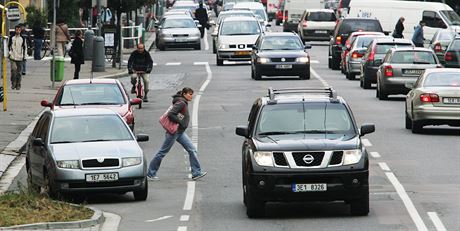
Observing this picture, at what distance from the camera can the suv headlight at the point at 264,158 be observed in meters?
18.3

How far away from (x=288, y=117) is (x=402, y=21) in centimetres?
4622

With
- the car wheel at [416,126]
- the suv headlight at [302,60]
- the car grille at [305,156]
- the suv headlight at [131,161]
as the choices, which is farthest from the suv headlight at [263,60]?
the car grille at [305,156]

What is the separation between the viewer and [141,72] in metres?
39.6

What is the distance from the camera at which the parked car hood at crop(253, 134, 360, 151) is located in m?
18.2

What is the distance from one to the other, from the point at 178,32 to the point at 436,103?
136 ft

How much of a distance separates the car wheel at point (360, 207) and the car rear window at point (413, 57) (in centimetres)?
2133

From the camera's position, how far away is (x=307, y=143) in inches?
723

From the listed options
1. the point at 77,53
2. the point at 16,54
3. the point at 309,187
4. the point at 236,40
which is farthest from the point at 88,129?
the point at 236,40

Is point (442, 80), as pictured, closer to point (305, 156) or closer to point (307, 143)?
point (307, 143)

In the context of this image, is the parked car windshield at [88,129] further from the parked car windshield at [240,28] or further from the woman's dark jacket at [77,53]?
the parked car windshield at [240,28]

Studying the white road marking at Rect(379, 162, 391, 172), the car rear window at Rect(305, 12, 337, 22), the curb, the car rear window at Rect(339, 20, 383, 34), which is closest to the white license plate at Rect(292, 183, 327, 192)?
the curb

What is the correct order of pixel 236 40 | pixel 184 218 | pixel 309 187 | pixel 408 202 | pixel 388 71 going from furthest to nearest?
pixel 236 40, pixel 388 71, pixel 408 202, pixel 184 218, pixel 309 187

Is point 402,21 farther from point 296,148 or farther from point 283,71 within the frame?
point 296,148

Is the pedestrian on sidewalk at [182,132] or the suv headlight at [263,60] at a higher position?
the pedestrian on sidewalk at [182,132]
